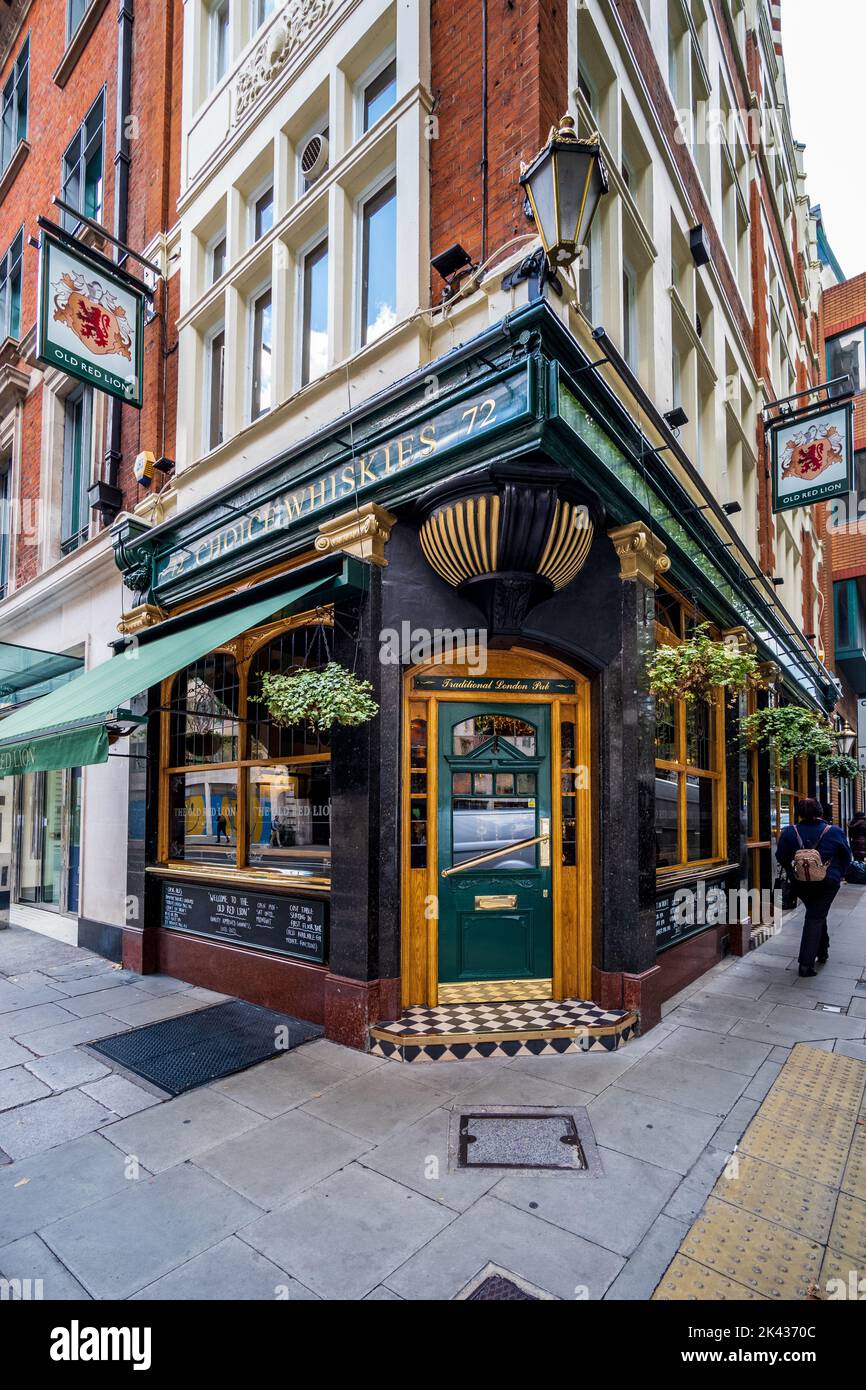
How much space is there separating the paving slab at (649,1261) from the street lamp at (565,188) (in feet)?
18.8

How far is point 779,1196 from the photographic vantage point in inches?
144

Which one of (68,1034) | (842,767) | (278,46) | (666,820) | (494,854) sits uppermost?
(278,46)

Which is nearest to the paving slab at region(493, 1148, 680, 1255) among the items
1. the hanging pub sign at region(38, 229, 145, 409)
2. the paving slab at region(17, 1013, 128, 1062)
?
the paving slab at region(17, 1013, 128, 1062)

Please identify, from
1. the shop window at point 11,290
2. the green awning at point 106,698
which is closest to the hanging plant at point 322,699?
the green awning at point 106,698

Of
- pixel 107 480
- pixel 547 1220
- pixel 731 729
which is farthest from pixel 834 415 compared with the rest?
pixel 547 1220

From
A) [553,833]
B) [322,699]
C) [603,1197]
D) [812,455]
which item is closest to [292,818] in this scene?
[322,699]

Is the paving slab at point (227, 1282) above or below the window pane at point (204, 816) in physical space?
below

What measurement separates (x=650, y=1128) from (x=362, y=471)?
17.8ft

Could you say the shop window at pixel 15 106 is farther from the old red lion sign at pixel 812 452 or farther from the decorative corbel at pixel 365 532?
the old red lion sign at pixel 812 452

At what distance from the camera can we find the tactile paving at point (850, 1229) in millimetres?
3211

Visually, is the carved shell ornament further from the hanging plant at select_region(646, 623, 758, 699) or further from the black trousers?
the black trousers

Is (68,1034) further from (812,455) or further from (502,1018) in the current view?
(812,455)
